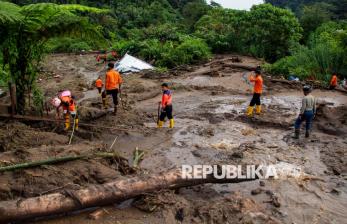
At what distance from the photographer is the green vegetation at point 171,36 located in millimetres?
8477

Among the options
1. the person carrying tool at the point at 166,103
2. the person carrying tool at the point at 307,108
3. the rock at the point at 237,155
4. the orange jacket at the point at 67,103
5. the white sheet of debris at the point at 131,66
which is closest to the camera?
the rock at the point at 237,155

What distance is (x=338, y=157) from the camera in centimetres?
820

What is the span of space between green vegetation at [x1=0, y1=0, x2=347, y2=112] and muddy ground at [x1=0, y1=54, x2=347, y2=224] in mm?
1762

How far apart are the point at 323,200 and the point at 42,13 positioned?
22.4 feet

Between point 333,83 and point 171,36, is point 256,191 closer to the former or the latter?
point 333,83

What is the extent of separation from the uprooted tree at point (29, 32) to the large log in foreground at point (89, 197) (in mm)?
4341

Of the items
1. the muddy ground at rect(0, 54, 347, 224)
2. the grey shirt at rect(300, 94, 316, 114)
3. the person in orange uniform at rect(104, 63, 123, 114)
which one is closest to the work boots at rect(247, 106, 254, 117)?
the muddy ground at rect(0, 54, 347, 224)

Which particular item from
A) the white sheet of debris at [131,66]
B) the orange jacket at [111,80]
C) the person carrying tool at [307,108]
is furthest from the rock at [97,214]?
the white sheet of debris at [131,66]

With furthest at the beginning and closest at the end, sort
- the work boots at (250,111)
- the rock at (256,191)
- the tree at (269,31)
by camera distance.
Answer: the tree at (269,31), the work boots at (250,111), the rock at (256,191)

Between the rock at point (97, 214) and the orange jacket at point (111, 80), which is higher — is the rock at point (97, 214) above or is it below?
below

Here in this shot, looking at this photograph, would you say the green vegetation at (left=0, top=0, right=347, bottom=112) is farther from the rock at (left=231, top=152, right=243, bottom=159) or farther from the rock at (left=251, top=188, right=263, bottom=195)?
the rock at (left=251, top=188, right=263, bottom=195)

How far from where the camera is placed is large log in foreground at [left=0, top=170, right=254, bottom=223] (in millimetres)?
4773

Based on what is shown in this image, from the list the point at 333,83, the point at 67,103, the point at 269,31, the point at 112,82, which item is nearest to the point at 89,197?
the point at 67,103

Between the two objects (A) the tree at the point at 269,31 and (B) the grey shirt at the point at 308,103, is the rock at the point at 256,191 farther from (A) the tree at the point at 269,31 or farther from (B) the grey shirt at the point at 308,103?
(A) the tree at the point at 269,31
